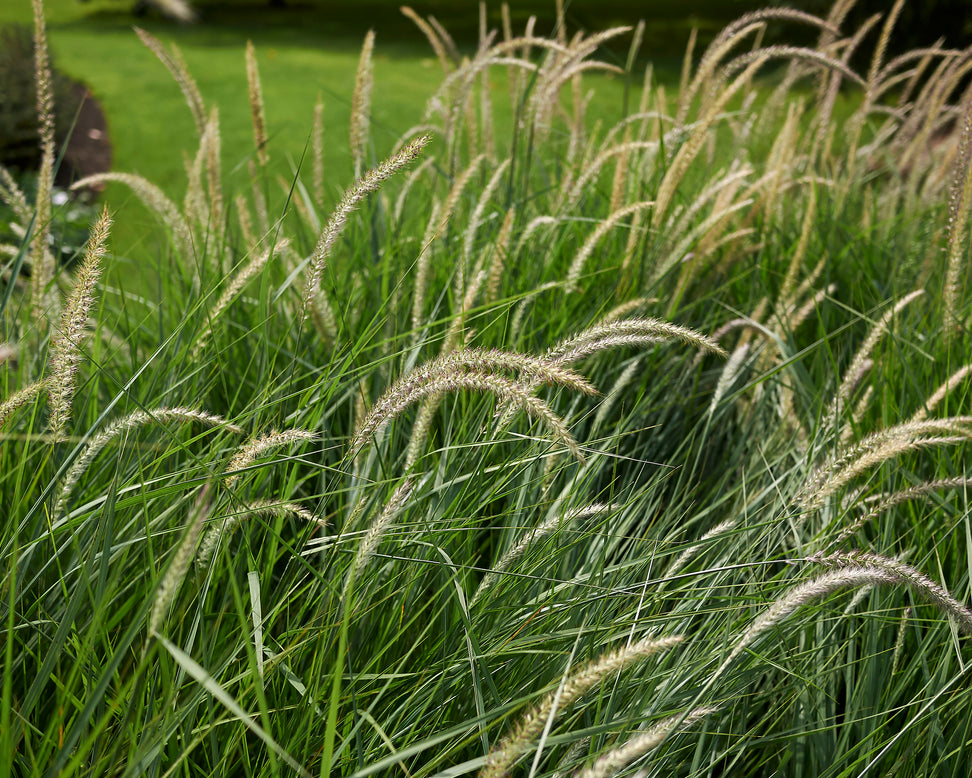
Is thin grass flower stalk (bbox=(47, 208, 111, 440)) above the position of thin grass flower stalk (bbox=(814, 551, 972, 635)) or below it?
above

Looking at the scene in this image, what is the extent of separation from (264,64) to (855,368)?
14376mm

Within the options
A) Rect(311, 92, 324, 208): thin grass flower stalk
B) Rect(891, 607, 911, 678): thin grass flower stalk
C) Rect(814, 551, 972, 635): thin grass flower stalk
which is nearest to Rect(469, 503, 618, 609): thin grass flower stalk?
Rect(814, 551, 972, 635): thin grass flower stalk

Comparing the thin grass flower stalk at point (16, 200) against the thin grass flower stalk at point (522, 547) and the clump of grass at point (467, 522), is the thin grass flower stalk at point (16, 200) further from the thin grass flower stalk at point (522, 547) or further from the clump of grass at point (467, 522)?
the thin grass flower stalk at point (522, 547)

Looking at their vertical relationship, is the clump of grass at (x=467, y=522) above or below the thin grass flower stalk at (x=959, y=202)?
below

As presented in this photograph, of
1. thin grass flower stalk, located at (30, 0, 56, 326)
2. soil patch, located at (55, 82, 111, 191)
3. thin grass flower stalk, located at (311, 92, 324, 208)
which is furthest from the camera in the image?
soil patch, located at (55, 82, 111, 191)

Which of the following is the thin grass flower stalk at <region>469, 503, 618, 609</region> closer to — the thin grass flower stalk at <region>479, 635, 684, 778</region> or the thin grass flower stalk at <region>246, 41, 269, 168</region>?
the thin grass flower stalk at <region>479, 635, 684, 778</region>

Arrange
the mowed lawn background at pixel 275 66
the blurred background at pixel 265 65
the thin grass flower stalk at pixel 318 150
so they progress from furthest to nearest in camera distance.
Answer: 1. the mowed lawn background at pixel 275 66
2. the blurred background at pixel 265 65
3. the thin grass flower stalk at pixel 318 150

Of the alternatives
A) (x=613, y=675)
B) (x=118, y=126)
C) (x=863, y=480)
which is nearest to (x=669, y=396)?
(x=863, y=480)

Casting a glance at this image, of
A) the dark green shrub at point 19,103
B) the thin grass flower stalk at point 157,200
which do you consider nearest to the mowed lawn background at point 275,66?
the dark green shrub at point 19,103

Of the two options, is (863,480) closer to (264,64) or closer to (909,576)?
(909,576)

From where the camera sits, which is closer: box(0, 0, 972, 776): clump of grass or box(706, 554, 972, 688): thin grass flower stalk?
box(706, 554, 972, 688): thin grass flower stalk

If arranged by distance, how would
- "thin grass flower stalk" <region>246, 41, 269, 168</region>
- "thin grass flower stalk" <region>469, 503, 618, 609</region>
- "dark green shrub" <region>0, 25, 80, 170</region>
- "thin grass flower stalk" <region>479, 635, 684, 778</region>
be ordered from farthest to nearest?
"dark green shrub" <region>0, 25, 80, 170</region> → "thin grass flower stalk" <region>246, 41, 269, 168</region> → "thin grass flower stalk" <region>469, 503, 618, 609</region> → "thin grass flower stalk" <region>479, 635, 684, 778</region>

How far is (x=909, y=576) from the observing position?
3.06ft

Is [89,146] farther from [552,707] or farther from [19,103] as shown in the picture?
[552,707]
